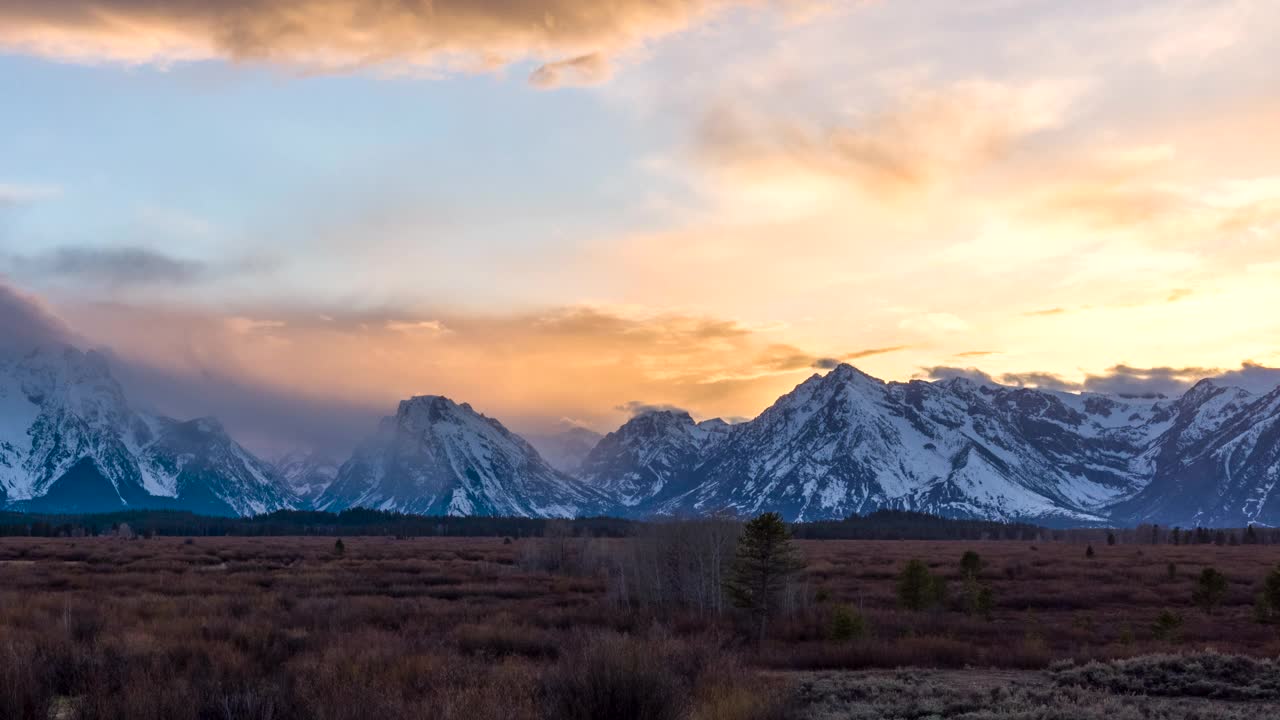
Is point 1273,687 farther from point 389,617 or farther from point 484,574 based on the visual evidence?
point 484,574

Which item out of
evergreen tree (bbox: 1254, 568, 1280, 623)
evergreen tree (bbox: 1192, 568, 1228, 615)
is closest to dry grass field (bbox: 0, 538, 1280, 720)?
evergreen tree (bbox: 1254, 568, 1280, 623)

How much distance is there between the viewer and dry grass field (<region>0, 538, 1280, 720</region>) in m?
13.7

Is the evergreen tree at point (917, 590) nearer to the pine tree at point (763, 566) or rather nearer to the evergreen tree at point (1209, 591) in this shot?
the pine tree at point (763, 566)

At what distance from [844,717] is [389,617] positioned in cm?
2266

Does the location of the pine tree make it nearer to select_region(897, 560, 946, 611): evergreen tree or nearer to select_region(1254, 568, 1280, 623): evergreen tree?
select_region(897, 560, 946, 611): evergreen tree

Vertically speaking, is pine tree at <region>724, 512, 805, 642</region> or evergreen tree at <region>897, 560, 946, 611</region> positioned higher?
pine tree at <region>724, 512, 805, 642</region>

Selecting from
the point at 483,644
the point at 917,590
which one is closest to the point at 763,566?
the point at 483,644

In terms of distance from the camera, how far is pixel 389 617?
36.2 m

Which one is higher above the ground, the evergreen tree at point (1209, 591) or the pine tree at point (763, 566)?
the pine tree at point (763, 566)

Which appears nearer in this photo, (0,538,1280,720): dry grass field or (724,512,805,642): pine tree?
(0,538,1280,720): dry grass field

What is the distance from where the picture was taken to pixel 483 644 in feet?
93.1

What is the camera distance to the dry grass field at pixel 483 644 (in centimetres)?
1372

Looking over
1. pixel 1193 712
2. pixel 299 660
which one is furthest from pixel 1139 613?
pixel 299 660

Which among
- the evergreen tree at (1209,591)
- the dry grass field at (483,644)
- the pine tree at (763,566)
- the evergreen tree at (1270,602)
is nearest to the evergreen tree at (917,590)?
the dry grass field at (483,644)
